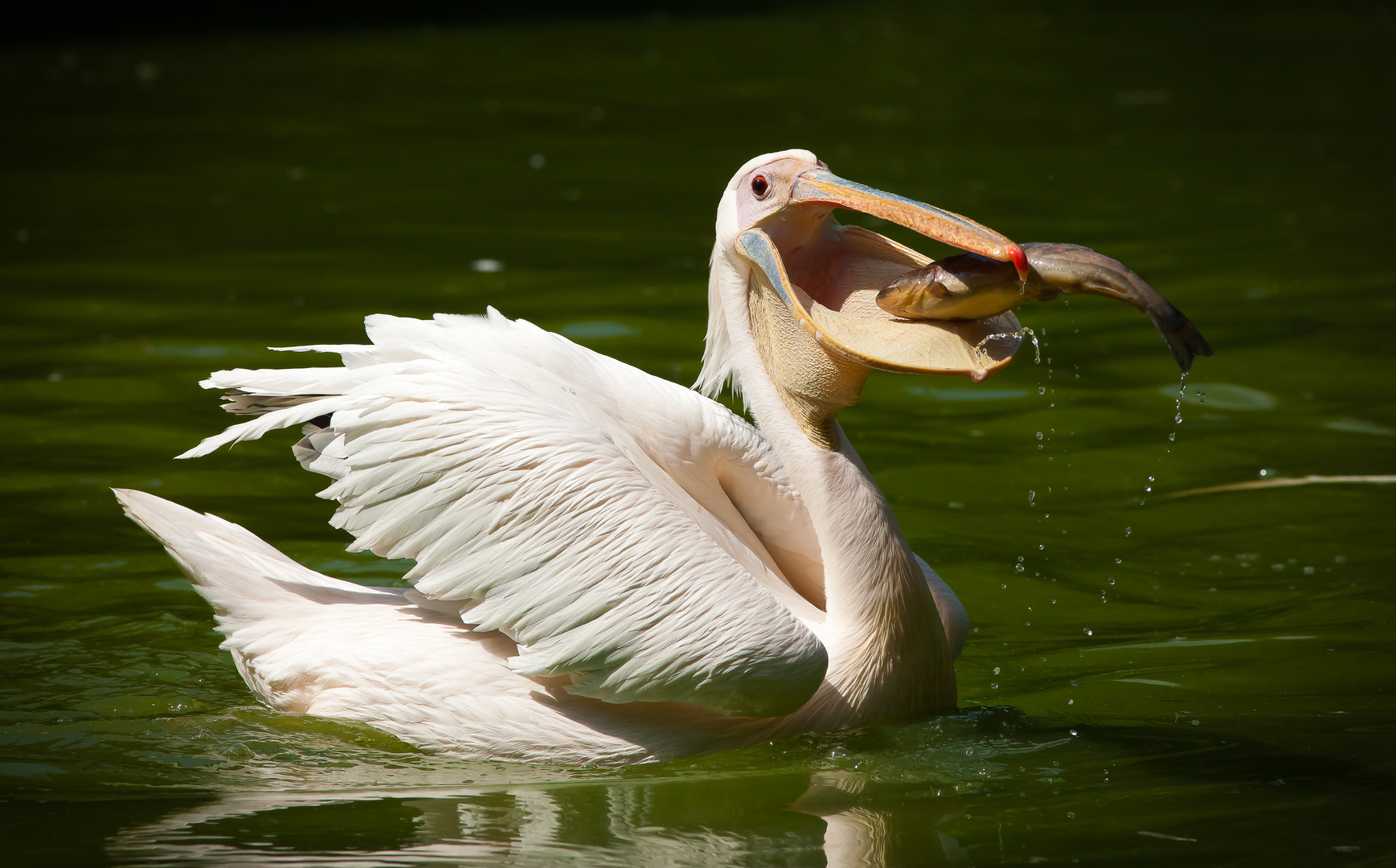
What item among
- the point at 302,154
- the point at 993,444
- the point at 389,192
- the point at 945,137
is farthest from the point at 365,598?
the point at 945,137

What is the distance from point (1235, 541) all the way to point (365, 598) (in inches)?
108

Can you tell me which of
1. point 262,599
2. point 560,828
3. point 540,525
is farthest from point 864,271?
point 262,599

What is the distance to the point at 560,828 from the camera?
10.1ft

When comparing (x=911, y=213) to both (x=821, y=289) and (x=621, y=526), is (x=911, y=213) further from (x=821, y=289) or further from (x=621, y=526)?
(x=621, y=526)

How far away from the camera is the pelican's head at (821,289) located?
3311 mm

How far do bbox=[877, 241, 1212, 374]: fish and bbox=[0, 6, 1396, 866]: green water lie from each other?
3.08 feet

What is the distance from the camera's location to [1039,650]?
167 inches

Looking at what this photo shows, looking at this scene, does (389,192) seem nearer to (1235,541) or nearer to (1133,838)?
(1235,541)

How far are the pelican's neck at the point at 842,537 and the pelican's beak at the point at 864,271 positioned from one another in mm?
87

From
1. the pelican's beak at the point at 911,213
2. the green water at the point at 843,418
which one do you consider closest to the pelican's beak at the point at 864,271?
the pelican's beak at the point at 911,213

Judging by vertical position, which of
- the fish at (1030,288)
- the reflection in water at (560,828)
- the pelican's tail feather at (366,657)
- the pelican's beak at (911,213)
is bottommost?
the reflection in water at (560,828)

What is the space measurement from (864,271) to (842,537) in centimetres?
60

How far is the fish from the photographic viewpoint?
3184mm

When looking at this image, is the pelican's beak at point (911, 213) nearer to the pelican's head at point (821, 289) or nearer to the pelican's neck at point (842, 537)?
the pelican's head at point (821, 289)
